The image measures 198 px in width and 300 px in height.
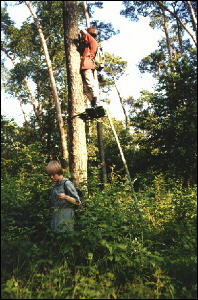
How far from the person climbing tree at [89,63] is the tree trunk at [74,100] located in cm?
13

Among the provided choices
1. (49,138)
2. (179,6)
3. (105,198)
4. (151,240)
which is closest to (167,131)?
(105,198)

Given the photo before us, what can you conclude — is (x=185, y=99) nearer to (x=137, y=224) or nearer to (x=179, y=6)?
(x=137, y=224)

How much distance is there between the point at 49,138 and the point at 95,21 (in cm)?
783

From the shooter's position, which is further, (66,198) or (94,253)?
(94,253)

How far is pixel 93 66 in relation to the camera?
6262 mm

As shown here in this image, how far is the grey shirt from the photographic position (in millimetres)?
4301

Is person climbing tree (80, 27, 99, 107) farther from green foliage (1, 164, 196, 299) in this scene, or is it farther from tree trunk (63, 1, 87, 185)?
green foliage (1, 164, 196, 299)

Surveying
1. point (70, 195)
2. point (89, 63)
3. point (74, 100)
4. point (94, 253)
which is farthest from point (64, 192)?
point (89, 63)

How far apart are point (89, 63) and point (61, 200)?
318 cm

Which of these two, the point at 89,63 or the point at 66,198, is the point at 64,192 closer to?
the point at 66,198

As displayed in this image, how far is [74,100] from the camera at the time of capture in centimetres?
615

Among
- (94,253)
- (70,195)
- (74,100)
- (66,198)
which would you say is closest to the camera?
(66,198)

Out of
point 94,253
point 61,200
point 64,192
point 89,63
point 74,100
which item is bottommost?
point 94,253

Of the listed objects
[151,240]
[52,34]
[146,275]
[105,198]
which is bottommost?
[146,275]
